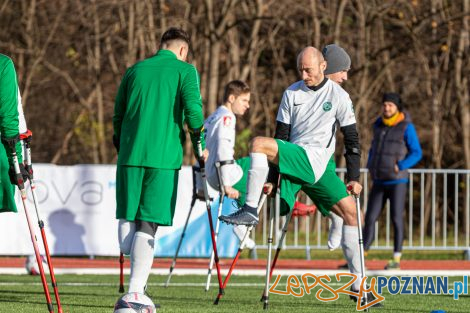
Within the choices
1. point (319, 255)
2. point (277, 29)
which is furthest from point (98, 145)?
point (319, 255)

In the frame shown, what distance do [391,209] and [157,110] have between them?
7.94m

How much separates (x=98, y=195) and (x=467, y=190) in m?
5.90

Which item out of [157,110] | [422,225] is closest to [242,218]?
[157,110]

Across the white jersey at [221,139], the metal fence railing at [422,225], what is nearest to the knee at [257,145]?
the white jersey at [221,139]

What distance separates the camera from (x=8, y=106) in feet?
28.8

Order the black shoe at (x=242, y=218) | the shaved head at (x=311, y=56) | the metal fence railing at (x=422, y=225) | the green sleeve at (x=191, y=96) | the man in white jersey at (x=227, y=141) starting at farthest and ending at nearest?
the metal fence railing at (x=422, y=225) → the man in white jersey at (x=227, y=141) → the shaved head at (x=311, y=56) → the black shoe at (x=242, y=218) → the green sleeve at (x=191, y=96)

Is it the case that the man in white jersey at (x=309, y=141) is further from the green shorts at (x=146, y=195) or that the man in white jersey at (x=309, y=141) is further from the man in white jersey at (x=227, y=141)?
the man in white jersey at (x=227, y=141)

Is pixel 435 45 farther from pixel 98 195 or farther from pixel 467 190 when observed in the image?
pixel 98 195

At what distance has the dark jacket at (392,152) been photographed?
16297 mm

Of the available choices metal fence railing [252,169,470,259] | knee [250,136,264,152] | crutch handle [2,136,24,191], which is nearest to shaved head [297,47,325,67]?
knee [250,136,264,152]

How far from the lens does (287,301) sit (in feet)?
36.1

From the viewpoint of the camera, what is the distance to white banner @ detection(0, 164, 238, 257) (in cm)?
1797

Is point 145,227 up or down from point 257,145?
down

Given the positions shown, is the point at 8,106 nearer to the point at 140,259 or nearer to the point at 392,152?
the point at 140,259
